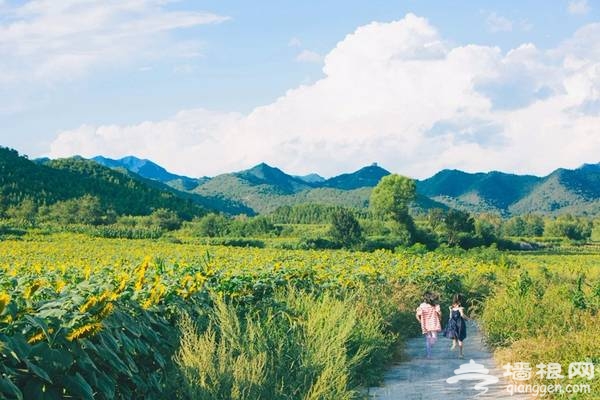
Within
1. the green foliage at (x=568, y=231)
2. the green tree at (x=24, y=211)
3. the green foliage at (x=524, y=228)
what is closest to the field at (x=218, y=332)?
the green tree at (x=24, y=211)

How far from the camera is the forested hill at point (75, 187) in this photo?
79562mm

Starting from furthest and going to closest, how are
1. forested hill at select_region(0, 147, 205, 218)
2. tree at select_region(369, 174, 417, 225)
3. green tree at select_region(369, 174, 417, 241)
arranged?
forested hill at select_region(0, 147, 205, 218) < tree at select_region(369, 174, 417, 225) < green tree at select_region(369, 174, 417, 241)

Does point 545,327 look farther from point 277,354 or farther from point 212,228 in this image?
point 212,228

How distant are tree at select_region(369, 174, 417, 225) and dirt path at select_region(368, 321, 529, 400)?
198 feet

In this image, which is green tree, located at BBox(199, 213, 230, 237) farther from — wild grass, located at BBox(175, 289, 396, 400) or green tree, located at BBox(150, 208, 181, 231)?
wild grass, located at BBox(175, 289, 396, 400)

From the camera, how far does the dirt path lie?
8.56 metres

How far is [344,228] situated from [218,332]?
53.9m

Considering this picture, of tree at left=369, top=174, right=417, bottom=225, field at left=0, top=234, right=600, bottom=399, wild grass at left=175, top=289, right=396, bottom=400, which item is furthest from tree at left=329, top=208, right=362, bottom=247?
wild grass at left=175, top=289, right=396, bottom=400

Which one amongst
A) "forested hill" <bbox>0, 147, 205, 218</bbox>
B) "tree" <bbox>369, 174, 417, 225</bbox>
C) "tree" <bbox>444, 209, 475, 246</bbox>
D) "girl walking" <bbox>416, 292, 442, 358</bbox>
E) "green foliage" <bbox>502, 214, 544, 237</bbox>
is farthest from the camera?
"green foliage" <bbox>502, 214, 544, 237</bbox>

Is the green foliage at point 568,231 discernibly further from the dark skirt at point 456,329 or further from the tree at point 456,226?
the dark skirt at point 456,329

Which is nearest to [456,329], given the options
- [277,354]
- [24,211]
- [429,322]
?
[429,322]

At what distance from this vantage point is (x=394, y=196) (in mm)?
74562

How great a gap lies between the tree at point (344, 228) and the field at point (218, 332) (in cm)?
4559

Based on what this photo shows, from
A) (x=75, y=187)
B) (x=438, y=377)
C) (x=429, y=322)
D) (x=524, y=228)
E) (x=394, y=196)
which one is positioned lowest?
(x=524, y=228)
